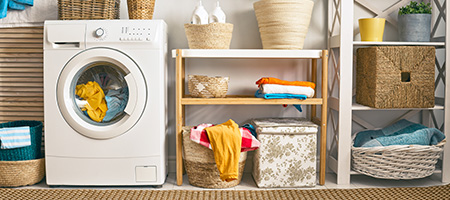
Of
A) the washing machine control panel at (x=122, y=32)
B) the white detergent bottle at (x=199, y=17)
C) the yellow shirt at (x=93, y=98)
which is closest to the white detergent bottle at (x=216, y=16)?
the white detergent bottle at (x=199, y=17)

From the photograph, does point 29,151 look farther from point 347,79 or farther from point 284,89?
point 347,79

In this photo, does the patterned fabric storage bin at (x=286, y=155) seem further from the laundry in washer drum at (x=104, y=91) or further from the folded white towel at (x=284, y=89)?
the laundry in washer drum at (x=104, y=91)

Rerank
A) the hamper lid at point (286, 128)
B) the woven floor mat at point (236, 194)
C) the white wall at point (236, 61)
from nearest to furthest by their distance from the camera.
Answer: the woven floor mat at point (236, 194), the hamper lid at point (286, 128), the white wall at point (236, 61)

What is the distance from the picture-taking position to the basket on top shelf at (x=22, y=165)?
2369mm

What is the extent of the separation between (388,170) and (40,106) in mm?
2235

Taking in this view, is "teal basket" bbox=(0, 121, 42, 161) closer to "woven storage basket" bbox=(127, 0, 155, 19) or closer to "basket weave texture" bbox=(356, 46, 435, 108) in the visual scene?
"woven storage basket" bbox=(127, 0, 155, 19)

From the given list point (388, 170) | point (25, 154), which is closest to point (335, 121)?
point (388, 170)

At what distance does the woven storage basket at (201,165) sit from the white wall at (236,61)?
415 millimetres

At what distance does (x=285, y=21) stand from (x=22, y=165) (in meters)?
1.73

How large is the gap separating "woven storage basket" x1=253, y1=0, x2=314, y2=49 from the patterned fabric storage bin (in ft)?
1.61

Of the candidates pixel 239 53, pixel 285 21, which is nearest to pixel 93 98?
pixel 239 53

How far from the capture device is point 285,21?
7.95ft

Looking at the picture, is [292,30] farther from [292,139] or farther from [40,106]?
[40,106]

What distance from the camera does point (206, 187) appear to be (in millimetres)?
2420
